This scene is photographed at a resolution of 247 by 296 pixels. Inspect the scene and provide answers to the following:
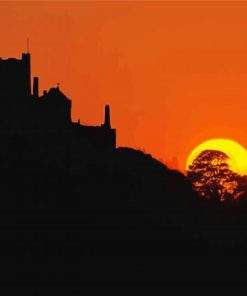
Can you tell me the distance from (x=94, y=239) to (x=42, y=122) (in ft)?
114

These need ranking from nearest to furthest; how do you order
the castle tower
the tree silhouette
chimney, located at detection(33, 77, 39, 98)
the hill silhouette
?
the hill silhouette, the castle tower, chimney, located at detection(33, 77, 39, 98), the tree silhouette

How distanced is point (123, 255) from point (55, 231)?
399 centimetres

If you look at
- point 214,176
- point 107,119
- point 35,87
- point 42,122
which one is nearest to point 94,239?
point 42,122

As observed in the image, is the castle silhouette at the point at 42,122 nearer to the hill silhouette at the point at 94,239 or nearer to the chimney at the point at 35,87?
the chimney at the point at 35,87

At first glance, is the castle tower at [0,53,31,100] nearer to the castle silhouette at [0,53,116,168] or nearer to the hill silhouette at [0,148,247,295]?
the castle silhouette at [0,53,116,168]

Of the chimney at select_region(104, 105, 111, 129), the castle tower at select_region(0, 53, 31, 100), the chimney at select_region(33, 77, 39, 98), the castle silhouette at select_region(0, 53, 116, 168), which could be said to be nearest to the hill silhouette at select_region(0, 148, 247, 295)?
the castle silhouette at select_region(0, 53, 116, 168)

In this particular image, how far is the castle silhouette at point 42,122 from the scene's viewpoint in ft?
408

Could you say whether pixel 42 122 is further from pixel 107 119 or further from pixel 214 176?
pixel 214 176

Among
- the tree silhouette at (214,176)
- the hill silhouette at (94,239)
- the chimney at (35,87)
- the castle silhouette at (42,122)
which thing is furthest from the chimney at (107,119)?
the hill silhouette at (94,239)

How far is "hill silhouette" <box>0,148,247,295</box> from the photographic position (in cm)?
9212

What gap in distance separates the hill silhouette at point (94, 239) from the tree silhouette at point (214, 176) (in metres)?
38.7

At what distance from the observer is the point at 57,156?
123000 mm

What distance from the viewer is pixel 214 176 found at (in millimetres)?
155250

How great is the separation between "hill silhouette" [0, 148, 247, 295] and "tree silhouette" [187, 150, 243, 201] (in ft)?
127
